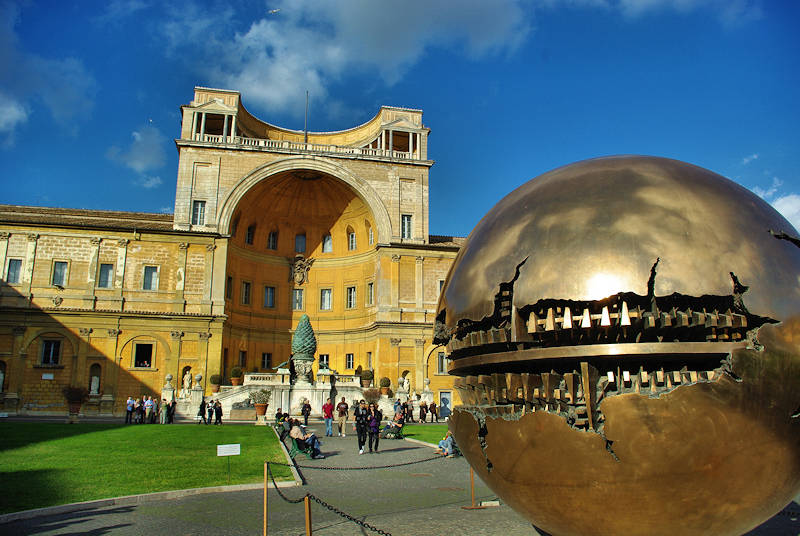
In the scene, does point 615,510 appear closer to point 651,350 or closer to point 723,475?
point 723,475

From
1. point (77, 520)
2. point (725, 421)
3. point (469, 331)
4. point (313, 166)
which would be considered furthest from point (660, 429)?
point (313, 166)

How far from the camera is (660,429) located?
3.53m

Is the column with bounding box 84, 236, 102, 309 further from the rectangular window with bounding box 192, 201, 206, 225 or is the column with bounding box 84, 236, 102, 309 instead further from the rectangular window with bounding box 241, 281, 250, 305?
the rectangular window with bounding box 241, 281, 250, 305

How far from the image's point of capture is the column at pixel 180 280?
37269mm

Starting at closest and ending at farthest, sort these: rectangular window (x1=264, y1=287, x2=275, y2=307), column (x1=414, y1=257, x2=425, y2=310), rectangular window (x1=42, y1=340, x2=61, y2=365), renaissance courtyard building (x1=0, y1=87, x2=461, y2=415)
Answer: rectangular window (x1=42, y1=340, x2=61, y2=365)
renaissance courtyard building (x1=0, y1=87, x2=461, y2=415)
column (x1=414, y1=257, x2=425, y2=310)
rectangular window (x1=264, y1=287, x2=275, y2=307)

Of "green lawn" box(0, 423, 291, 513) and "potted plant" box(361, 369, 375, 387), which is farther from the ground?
"potted plant" box(361, 369, 375, 387)

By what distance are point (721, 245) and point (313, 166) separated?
38.7 meters

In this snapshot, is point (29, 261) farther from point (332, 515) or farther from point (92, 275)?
point (332, 515)

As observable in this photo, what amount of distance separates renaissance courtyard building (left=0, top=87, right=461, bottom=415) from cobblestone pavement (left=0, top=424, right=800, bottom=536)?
27.3 metres

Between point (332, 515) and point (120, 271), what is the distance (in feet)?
108

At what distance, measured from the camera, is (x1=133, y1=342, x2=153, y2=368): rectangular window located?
3644 cm

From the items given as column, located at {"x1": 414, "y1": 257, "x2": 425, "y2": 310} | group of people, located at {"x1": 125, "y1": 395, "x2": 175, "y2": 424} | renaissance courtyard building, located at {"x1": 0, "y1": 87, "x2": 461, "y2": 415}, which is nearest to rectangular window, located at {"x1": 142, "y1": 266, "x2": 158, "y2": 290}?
renaissance courtyard building, located at {"x1": 0, "y1": 87, "x2": 461, "y2": 415}

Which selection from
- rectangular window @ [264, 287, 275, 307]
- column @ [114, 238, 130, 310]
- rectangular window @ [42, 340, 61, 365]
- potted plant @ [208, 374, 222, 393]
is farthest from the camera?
rectangular window @ [264, 287, 275, 307]

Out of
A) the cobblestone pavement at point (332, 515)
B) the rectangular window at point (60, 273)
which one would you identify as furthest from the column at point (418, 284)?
the cobblestone pavement at point (332, 515)
